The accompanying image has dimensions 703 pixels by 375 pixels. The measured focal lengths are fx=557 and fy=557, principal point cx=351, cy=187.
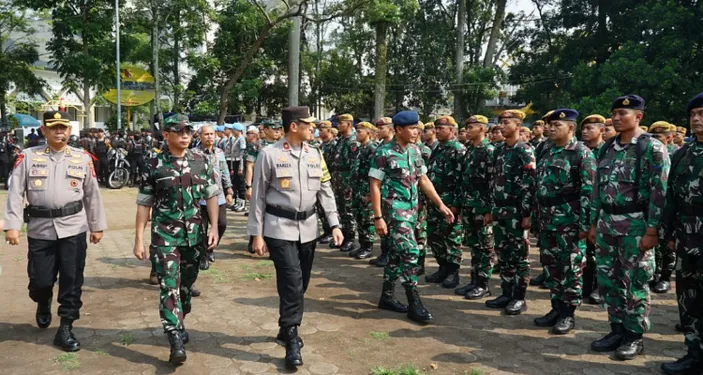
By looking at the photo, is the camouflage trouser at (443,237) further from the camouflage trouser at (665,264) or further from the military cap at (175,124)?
the military cap at (175,124)

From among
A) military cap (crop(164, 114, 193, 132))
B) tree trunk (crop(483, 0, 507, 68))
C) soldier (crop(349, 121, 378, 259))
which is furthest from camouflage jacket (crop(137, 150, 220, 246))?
tree trunk (crop(483, 0, 507, 68))

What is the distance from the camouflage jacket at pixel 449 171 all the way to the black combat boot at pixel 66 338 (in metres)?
4.12

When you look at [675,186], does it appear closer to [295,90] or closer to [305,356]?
[305,356]

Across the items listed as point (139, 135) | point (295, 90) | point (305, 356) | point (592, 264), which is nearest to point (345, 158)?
point (592, 264)

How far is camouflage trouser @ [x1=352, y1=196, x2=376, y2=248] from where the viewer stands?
8133 millimetres

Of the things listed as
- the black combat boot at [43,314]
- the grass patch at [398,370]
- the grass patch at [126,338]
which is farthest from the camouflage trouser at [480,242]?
the black combat boot at [43,314]

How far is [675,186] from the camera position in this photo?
4105mm

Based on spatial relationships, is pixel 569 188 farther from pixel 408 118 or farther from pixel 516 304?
pixel 408 118

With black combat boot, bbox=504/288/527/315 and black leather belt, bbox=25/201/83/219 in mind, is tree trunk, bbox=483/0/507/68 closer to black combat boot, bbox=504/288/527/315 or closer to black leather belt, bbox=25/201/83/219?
black combat boot, bbox=504/288/527/315

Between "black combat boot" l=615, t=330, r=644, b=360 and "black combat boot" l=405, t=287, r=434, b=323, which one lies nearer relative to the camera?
"black combat boot" l=615, t=330, r=644, b=360

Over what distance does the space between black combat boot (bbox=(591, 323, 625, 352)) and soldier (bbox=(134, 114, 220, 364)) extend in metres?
3.34

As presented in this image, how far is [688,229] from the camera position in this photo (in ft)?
13.0

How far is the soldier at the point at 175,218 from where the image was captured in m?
4.29

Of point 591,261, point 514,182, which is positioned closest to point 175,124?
point 514,182
